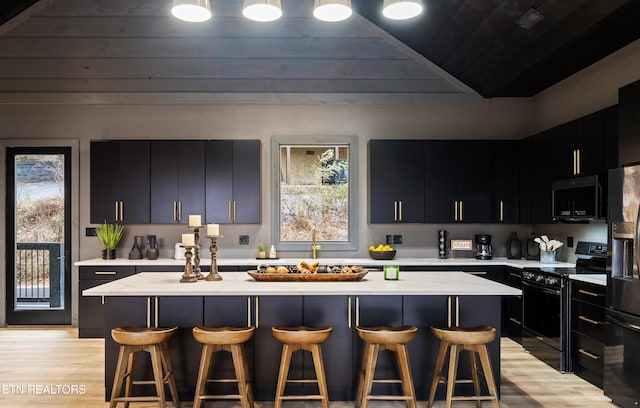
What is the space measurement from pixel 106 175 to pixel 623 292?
5.20m

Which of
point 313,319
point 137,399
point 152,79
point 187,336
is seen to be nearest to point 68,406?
point 137,399

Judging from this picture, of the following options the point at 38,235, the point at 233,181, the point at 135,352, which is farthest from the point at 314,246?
the point at 38,235

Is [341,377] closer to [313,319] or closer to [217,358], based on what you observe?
[313,319]

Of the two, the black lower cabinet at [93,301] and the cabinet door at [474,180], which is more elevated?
the cabinet door at [474,180]

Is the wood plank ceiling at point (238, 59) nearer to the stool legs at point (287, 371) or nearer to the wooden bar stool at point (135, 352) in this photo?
the wooden bar stool at point (135, 352)

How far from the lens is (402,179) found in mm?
5270

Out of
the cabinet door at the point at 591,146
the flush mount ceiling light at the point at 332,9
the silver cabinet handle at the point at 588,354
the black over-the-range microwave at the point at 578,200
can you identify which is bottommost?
the silver cabinet handle at the point at 588,354

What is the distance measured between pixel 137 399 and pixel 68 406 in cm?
73

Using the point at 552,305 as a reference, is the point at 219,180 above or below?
above

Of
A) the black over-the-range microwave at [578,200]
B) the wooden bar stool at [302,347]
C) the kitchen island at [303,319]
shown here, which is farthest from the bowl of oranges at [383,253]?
the wooden bar stool at [302,347]

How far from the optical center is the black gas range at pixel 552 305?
391 cm

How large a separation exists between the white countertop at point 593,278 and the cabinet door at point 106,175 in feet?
15.9

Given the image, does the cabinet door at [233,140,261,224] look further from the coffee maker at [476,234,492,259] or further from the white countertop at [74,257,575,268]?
the coffee maker at [476,234,492,259]

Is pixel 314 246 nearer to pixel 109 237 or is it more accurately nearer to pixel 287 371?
pixel 109 237
